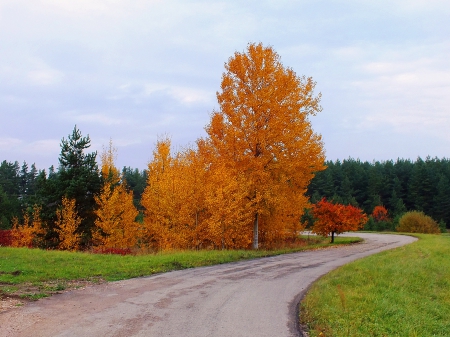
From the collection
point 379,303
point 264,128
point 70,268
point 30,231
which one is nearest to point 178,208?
point 264,128

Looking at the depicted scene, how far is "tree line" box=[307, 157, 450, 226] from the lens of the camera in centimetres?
6931

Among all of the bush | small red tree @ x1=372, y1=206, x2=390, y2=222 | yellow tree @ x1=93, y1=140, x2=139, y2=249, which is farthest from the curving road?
small red tree @ x1=372, y1=206, x2=390, y2=222

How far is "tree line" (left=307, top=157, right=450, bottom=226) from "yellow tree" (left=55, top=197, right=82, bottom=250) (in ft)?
157

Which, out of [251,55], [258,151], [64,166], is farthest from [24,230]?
[251,55]

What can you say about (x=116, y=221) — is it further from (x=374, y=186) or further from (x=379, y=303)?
(x=374, y=186)

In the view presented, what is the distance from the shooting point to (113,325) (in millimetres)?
7020

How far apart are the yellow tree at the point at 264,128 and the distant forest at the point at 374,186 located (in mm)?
48109

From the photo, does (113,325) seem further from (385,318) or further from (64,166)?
(64,166)

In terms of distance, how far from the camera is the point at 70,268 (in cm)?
1312

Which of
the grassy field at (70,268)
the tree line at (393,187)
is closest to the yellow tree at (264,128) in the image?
the grassy field at (70,268)

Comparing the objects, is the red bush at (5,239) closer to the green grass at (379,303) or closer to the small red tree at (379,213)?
the green grass at (379,303)

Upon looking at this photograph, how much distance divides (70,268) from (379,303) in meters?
9.78

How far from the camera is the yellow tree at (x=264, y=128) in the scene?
21.5m

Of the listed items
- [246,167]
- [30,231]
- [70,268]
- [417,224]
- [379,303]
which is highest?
[246,167]
